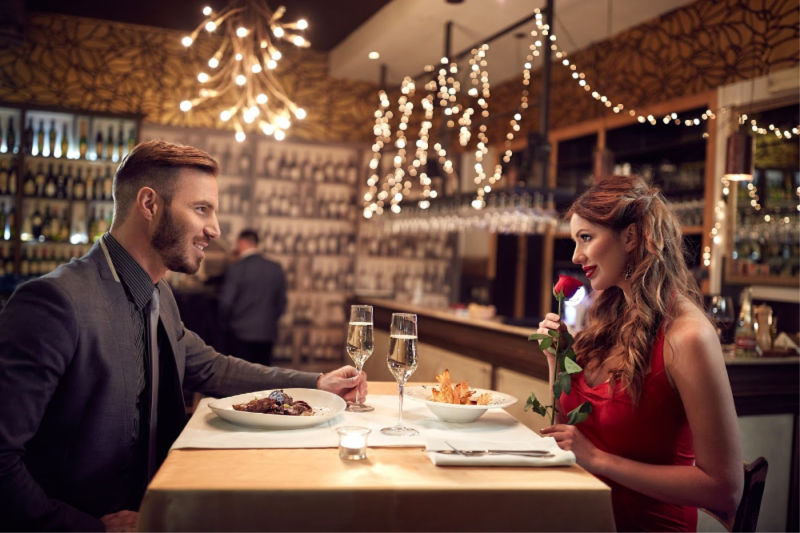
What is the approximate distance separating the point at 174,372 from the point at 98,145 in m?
5.69

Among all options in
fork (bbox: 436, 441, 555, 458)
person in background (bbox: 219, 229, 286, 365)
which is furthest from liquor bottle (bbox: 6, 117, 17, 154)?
fork (bbox: 436, 441, 555, 458)

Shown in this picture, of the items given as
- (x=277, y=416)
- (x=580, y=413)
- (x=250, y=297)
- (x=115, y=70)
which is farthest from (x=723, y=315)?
(x=115, y=70)

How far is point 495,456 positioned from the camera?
4.70 ft

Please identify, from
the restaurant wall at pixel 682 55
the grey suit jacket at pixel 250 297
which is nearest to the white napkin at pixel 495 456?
the restaurant wall at pixel 682 55

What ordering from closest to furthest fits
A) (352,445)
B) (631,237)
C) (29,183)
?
1. (352,445)
2. (631,237)
3. (29,183)

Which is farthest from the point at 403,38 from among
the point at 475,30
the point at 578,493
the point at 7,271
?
the point at 578,493

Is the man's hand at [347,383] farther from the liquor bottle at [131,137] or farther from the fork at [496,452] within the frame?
the liquor bottle at [131,137]

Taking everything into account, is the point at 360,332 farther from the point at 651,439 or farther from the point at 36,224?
the point at 36,224

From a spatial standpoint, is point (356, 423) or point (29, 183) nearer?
point (356, 423)

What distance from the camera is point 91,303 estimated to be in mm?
1636

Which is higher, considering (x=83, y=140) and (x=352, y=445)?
(x=83, y=140)

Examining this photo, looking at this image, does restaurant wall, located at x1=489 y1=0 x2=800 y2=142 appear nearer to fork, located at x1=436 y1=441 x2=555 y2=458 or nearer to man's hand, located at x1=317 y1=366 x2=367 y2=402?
man's hand, located at x1=317 y1=366 x2=367 y2=402

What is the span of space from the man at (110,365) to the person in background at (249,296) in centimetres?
437

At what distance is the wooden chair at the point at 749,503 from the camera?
173 centimetres
